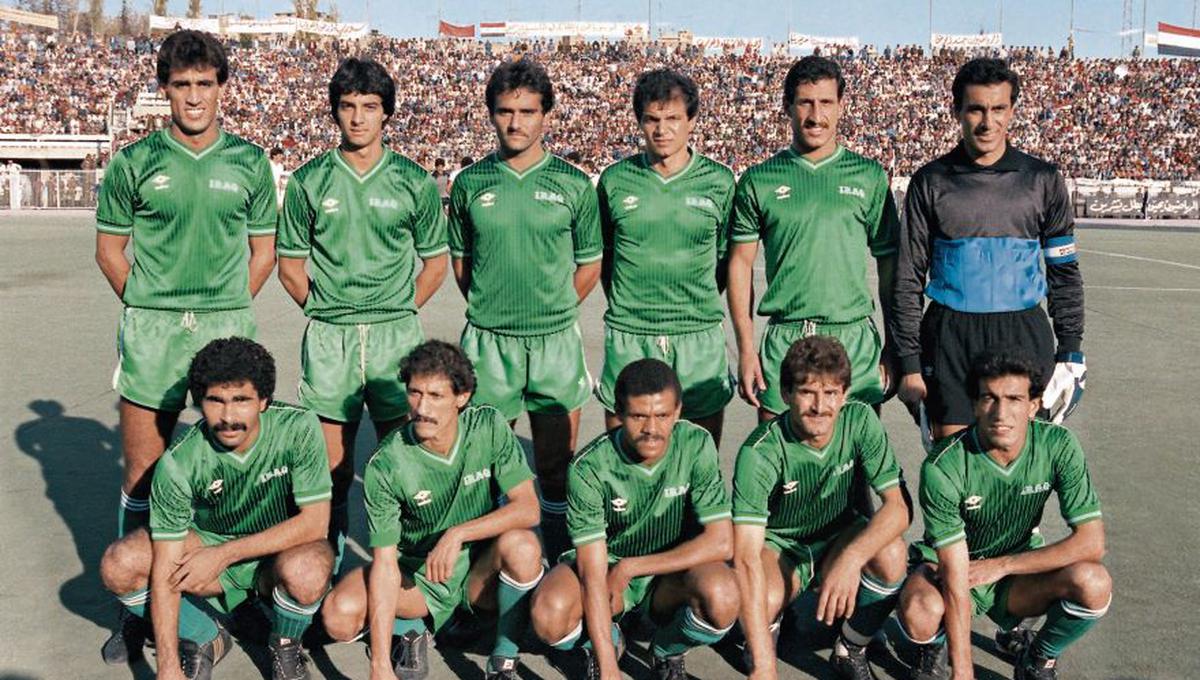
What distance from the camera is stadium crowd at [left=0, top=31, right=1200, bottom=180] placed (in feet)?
141

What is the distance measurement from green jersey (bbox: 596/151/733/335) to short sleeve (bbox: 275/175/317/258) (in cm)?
136

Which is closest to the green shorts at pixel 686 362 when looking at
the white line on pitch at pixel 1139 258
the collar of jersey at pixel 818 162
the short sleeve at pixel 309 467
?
the collar of jersey at pixel 818 162

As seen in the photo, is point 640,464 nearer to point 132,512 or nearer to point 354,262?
point 354,262

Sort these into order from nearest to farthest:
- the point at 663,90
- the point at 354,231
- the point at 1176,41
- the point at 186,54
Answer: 1. the point at 186,54
2. the point at 663,90
3. the point at 354,231
4. the point at 1176,41

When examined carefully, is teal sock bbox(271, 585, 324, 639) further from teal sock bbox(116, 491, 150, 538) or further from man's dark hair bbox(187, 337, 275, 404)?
teal sock bbox(116, 491, 150, 538)

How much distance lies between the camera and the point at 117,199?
16.9 ft

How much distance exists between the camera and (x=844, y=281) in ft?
17.4

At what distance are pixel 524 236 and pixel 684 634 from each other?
199 centimetres

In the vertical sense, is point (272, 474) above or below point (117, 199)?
below

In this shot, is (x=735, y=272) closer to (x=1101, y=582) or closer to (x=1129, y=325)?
(x=1101, y=582)

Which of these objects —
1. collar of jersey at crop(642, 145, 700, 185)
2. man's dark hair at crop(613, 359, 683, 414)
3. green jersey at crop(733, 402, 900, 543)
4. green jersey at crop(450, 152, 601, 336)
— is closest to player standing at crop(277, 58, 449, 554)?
green jersey at crop(450, 152, 601, 336)

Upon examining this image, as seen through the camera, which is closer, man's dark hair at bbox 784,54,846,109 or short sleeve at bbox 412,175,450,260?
man's dark hair at bbox 784,54,846,109

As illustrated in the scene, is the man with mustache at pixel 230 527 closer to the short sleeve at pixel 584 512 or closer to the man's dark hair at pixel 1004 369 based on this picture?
the short sleeve at pixel 584 512

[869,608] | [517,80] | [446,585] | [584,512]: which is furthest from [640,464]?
[517,80]
